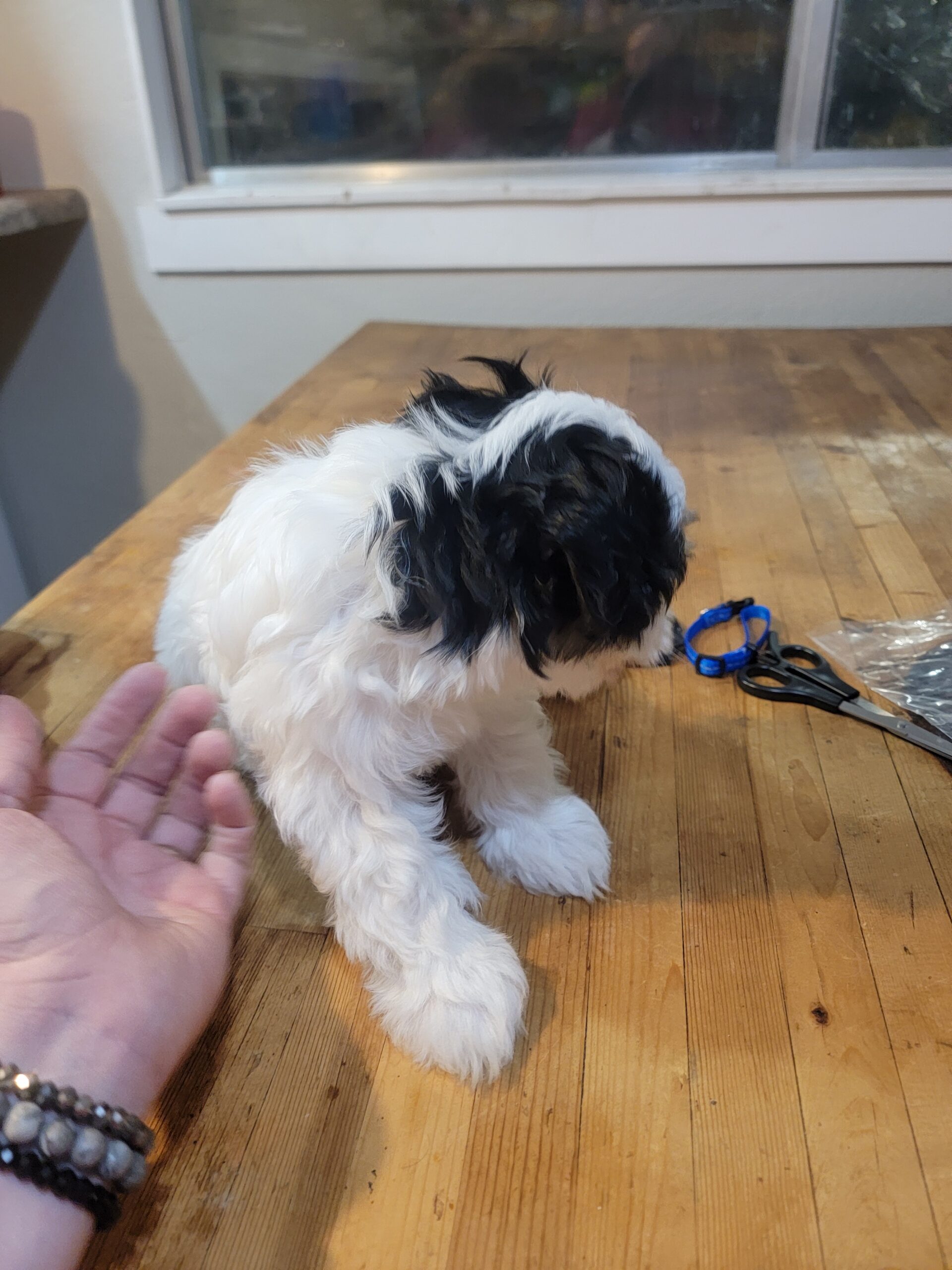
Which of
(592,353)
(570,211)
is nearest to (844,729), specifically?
(592,353)

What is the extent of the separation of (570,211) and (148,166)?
1041mm

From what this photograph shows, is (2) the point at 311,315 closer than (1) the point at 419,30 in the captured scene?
No

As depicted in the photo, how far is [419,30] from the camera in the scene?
2.07 m

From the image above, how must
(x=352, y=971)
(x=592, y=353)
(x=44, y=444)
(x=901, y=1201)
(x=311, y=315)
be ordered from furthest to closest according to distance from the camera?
(x=44, y=444)
(x=311, y=315)
(x=592, y=353)
(x=352, y=971)
(x=901, y=1201)

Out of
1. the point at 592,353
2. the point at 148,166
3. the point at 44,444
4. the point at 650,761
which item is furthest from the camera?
the point at 44,444

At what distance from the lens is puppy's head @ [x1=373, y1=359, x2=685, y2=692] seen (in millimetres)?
587

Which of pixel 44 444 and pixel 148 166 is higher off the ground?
pixel 148 166

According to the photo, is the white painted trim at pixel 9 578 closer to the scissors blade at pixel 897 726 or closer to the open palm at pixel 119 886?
the open palm at pixel 119 886

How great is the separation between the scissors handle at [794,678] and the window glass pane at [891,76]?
5.09 ft

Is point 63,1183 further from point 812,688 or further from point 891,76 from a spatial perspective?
point 891,76

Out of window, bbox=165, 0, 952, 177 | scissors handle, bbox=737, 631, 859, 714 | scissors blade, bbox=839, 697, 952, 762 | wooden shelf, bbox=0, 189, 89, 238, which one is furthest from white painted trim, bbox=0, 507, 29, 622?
scissors blade, bbox=839, 697, 952, 762

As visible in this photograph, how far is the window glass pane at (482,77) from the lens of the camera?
198cm

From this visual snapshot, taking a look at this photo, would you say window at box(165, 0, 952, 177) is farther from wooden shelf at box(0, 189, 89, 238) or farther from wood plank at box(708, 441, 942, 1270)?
wood plank at box(708, 441, 942, 1270)

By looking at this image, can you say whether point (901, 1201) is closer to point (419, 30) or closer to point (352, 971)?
point (352, 971)
